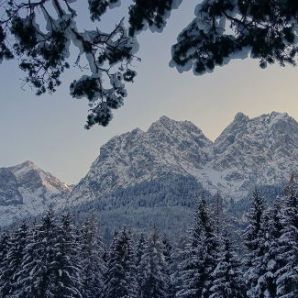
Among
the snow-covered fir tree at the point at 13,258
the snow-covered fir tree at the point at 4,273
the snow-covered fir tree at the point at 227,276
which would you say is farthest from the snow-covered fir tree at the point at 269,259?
the snow-covered fir tree at the point at 4,273

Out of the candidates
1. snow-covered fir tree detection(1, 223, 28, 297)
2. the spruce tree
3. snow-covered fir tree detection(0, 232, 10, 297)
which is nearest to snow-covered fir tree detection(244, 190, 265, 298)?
the spruce tree

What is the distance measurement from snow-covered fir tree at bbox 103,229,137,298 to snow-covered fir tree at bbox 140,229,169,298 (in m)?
2.05

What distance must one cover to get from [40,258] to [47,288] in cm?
224

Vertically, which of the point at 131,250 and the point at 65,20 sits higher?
the point at 131,250

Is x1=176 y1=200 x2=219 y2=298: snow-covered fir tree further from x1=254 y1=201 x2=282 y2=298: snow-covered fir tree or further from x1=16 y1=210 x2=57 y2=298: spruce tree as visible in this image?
x1=16 y1=210 x2=57 y2=298: spruce tree

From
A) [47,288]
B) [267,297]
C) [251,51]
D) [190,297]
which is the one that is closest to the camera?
[251,51]

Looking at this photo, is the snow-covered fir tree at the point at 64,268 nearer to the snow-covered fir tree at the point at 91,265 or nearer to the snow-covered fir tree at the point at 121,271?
the snow-covered fir tree at the point at 121,271

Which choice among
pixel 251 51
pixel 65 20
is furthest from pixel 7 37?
pixel 251 51

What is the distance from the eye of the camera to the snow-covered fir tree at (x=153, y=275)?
47.4 m

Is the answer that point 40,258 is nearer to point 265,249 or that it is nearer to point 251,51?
point 265,249

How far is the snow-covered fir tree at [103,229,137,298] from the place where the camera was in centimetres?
4400

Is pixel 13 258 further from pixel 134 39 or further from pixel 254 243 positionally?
pixel 134 39

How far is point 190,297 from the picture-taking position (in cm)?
3569

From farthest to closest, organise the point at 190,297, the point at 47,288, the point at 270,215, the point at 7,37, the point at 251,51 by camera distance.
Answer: the point at 47,288 → the point at 190,297 → the point at 270,215 → the point at 7,37 → the point at 251,51
